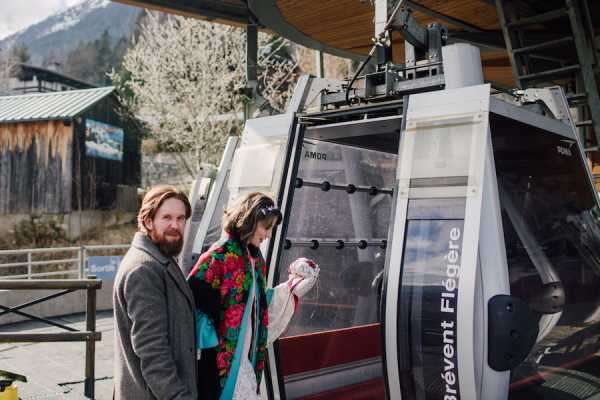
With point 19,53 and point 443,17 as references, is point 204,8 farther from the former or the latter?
point 19,53

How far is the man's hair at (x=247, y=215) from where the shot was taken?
304cm

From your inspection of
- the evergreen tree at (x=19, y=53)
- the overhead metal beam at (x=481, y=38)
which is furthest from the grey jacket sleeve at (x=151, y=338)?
the evergreen tree at (x=19, y=53)

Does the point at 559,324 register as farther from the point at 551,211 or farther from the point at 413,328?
the point at 413,328

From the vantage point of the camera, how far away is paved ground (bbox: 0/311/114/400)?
6.25 meters

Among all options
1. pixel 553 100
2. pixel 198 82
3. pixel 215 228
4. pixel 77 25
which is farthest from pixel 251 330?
pixel 77 25

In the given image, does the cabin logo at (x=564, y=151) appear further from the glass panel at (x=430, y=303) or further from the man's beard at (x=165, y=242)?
the man's beard at (x=165, y=242)

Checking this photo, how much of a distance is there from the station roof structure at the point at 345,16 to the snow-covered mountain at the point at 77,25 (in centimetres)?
12794

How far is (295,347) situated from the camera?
Result: 454cm

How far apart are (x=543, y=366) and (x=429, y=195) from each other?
3.64 feet

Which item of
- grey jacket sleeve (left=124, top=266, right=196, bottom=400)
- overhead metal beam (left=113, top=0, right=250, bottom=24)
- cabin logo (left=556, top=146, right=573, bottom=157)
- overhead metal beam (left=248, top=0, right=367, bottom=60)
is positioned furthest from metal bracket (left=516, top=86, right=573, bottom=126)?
overhead metal beam (left=113, top=0, right=250, bottom=24)

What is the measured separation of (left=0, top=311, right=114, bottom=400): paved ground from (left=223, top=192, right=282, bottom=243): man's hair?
10.3ft

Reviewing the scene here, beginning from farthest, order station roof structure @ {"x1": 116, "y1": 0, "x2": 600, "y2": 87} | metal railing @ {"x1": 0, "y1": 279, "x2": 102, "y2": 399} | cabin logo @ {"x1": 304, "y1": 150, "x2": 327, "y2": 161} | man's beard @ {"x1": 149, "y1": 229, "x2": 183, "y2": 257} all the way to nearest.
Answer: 1. station roof structure @ {"x1": 116, "y1": 0, "x2": 600, "y2": 87}
2. metal railing @ {"x1": 0, "y1": 279, "x2": 102, "y2": 399}
3. cabin logo @ {"x1": 304, "y1": 150, "x2": 327, "y2": 161}
4. man's beard @ {"x1": 149, "y1": 229, "x2": 183, "y2": 257}

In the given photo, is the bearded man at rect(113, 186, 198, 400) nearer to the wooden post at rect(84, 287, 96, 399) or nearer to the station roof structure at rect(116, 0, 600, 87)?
the wooden post at rect(84, 287, 96, 399)

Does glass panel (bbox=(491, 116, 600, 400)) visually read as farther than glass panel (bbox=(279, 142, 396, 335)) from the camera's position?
No
